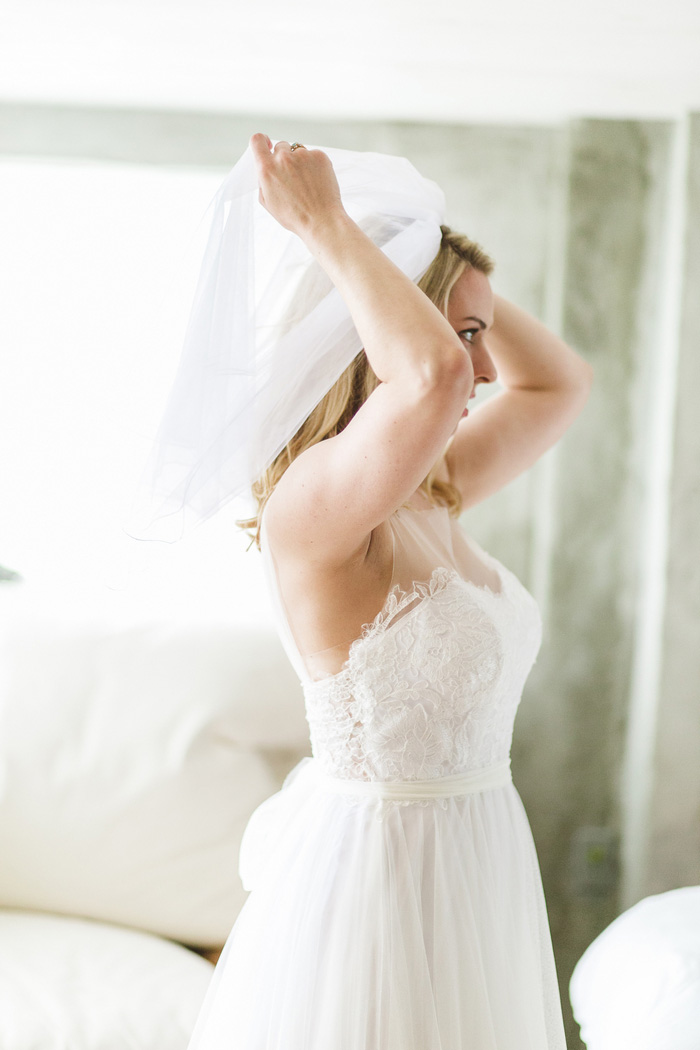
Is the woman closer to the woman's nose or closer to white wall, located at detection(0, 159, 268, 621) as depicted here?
the woman's nose

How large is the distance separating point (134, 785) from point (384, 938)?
0.88 metres

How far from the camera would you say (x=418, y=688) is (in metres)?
1.11

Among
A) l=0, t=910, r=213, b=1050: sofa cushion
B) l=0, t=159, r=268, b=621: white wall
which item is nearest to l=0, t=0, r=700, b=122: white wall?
l=0, t=159, r=268, b=621: white wall

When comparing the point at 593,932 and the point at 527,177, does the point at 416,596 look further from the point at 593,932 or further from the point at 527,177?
the point at 593,932

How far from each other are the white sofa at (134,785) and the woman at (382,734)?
559 mm

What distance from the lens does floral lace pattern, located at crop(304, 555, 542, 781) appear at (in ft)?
3.66

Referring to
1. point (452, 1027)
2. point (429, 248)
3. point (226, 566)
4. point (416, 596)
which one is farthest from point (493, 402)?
point (452, 1027)

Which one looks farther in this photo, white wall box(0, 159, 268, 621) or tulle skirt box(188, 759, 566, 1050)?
white wall box(0, 159, 268, 621)

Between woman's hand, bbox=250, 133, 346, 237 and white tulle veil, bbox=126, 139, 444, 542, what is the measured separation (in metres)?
0.06

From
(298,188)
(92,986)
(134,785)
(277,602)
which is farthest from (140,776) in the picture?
(298,188)

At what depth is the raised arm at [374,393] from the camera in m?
0.98

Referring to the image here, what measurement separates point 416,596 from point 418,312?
1.20ft

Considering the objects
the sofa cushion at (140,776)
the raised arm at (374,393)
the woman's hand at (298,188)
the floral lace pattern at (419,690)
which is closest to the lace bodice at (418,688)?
the floral lace pattern at (419,690)

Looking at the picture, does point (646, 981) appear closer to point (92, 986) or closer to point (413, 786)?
point (413, 786)
